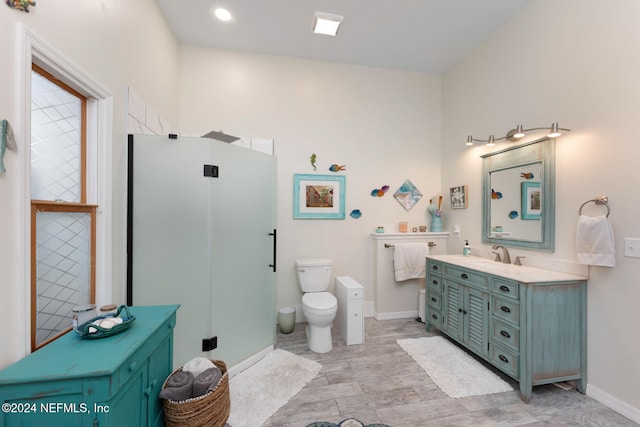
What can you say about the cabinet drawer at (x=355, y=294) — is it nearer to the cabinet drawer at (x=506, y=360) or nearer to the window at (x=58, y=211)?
the cabinet drawer at (x=506, y=360)

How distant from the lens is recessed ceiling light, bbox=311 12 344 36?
2.44 m

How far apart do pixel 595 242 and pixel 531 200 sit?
638 millimetres

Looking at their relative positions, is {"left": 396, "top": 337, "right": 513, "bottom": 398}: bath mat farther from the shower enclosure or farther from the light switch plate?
the shower enclosure

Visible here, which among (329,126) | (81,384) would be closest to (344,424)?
(81,384)

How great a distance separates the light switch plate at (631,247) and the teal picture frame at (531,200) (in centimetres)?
58

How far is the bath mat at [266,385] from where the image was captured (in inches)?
67.0

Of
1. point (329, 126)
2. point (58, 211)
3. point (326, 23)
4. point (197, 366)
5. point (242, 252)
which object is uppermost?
point (326, 23)

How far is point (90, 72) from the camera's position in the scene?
1460 mm

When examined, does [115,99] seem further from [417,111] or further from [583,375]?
[583,375]

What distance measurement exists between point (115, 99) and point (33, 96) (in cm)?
56

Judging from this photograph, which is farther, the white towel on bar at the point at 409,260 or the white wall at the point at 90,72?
the white towel on bar at the point at 409,260

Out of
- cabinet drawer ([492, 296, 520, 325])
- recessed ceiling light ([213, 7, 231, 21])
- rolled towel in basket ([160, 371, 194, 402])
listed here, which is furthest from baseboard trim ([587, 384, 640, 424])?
recessed ceiling light ([213, 7, 231, 21])

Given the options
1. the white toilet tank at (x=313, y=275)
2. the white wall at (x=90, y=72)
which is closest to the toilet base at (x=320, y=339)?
the white toilet tank at (x=313, y=275)

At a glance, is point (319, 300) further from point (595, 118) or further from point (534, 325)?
point (595, 118)
